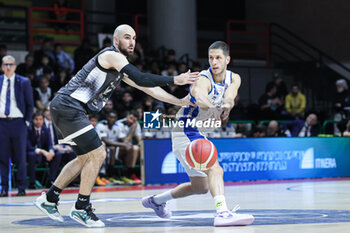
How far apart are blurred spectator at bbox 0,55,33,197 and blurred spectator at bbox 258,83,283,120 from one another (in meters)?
8.35

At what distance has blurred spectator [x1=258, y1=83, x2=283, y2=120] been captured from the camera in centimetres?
1787

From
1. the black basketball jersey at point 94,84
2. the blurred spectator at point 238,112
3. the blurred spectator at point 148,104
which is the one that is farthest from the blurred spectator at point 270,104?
the black basketball jersey at point 94,84

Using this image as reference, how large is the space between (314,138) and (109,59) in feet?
30.6

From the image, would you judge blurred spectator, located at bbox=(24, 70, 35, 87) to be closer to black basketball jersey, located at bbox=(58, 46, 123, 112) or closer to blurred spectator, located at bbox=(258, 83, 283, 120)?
blurred spectator, located at bbox=(258, 83, 283, 120)

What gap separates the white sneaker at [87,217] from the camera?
608 cm

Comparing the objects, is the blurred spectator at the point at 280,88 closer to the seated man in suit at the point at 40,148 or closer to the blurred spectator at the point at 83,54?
the blurred spectator at the point at 83,54

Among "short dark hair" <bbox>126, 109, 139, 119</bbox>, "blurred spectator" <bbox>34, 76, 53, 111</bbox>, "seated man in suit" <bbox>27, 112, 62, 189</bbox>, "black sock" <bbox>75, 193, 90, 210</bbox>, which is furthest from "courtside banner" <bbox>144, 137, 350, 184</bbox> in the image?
"black sock" <bbox>75, 193, 90, 210</bbox>

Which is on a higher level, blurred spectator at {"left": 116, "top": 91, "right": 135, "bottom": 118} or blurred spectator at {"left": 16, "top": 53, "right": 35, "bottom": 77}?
blurred spectator at {"left": 16, "top": 53, "right": 35, "bottom": 77}

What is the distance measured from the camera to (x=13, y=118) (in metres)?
11.0

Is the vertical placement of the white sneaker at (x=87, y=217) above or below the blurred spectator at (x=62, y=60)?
below

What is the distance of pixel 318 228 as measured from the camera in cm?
540

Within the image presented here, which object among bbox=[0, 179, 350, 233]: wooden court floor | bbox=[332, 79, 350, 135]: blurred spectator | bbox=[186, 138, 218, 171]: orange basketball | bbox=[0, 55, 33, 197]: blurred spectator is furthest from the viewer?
bbox=[332, 79, 350, 135]: blurred spectator

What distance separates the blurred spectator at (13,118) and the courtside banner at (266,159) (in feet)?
9.35

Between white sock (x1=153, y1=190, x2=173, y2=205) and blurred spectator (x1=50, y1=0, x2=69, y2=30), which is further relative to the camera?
Result: blurred spectator (x1=50, y1=0, x2=69, y2=30)
